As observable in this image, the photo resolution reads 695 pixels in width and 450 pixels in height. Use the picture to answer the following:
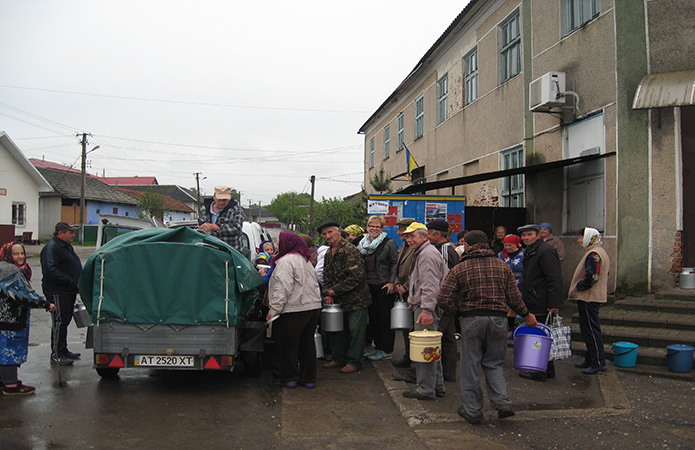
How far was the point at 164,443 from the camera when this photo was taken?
4.40 metres

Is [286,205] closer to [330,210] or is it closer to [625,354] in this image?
[330,210]

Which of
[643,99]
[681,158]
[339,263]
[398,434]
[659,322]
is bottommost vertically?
[398,434]

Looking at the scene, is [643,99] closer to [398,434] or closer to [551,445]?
[551,445]

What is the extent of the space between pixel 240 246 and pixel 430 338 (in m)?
3.14

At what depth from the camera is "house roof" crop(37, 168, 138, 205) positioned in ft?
150

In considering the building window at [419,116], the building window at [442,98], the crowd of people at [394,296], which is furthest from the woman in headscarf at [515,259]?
the building window at [419,116]

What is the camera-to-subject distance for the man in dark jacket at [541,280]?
6.47m

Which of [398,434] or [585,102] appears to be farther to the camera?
[585,102]

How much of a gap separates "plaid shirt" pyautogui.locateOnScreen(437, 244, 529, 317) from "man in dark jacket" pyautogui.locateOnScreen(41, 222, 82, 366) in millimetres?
4999

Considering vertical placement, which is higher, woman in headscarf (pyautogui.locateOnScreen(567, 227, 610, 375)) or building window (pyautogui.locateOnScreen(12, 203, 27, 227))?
building window (pyautogui.locateOnScreen(12, 203, 27, 227))

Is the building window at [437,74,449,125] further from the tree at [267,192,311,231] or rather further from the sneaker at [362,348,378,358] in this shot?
the tree at [267,192,311,231]

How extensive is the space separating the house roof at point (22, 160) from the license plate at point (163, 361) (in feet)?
116

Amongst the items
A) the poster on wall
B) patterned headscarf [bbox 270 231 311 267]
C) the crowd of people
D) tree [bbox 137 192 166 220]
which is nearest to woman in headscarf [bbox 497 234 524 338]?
the crowd of people

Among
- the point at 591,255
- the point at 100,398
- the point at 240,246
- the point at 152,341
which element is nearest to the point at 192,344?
the point at 152,341
